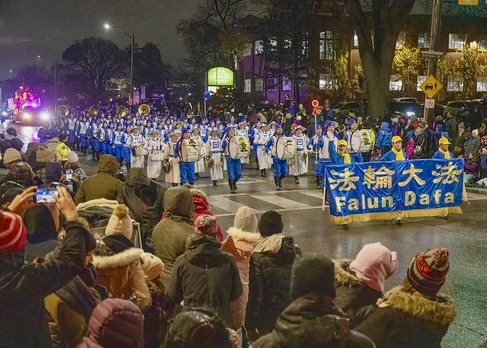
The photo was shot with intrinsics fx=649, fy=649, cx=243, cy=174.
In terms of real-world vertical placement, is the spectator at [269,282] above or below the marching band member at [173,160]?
below

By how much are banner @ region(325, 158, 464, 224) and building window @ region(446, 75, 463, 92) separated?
41.1 m

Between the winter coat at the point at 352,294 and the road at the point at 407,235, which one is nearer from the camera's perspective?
the winter coat at the point at 352,294

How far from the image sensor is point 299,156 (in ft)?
66.6

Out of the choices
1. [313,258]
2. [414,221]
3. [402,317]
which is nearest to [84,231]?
[313,258]

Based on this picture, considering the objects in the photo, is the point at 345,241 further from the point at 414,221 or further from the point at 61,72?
the point at 61,72

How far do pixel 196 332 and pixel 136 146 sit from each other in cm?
2034

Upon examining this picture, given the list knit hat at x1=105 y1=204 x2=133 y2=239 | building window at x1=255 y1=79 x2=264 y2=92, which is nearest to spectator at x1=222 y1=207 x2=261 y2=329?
knit hat at x1=105 y1=204 x2=133 y2=239

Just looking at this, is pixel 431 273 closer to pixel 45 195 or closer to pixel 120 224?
pixel 120 224

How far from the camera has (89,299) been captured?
12.5 feet

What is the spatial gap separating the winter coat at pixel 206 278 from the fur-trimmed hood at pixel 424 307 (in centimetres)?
132

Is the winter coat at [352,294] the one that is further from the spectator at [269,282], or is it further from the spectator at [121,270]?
the spectator at [121,270]

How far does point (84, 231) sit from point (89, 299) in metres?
0.41

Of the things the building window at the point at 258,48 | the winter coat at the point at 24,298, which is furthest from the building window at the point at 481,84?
the winter coat at the point at 24,298

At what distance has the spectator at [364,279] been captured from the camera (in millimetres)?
4250
